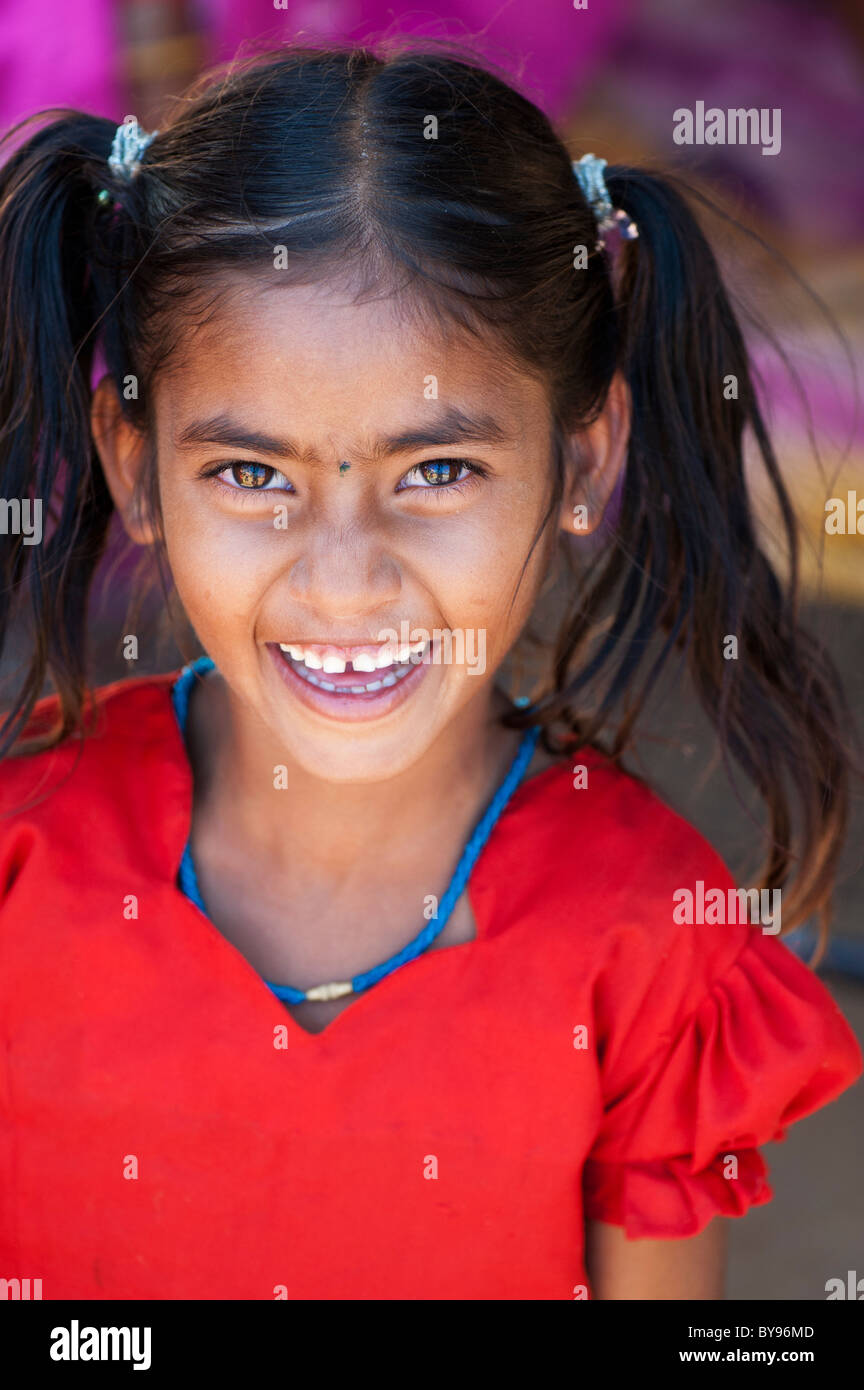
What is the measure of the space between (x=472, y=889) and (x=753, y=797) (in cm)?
159

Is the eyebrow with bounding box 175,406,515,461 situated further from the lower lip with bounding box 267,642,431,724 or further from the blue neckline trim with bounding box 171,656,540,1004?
the blue neckline trim with bounding box 171,656,540,1004

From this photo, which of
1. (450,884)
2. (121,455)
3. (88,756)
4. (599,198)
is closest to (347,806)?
(450,884)

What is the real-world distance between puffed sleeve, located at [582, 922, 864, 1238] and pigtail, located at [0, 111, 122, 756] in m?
0.55

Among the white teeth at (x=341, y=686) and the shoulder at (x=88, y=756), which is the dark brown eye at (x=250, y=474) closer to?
the white teeth at (x=341, y=686)

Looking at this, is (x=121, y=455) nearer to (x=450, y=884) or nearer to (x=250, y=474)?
→ (x=250, y=474)

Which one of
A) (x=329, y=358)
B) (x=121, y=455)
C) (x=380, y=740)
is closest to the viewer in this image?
(x=329, y=358)

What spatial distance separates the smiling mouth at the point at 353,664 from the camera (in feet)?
3.71

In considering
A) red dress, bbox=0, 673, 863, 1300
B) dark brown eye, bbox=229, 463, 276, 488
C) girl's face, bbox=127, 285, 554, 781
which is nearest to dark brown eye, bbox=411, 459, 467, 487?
girl's face, bbox=127, 285, 554, 781

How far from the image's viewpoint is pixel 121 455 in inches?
50.1

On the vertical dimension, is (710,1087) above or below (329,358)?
below

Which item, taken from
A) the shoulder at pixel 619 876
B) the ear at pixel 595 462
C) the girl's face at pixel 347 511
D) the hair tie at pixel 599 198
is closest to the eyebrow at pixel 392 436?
the girl's face at pixel 347 511

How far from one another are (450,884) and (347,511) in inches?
13.7

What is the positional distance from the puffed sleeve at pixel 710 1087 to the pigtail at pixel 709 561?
17 cm

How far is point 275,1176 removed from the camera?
3.94ft
